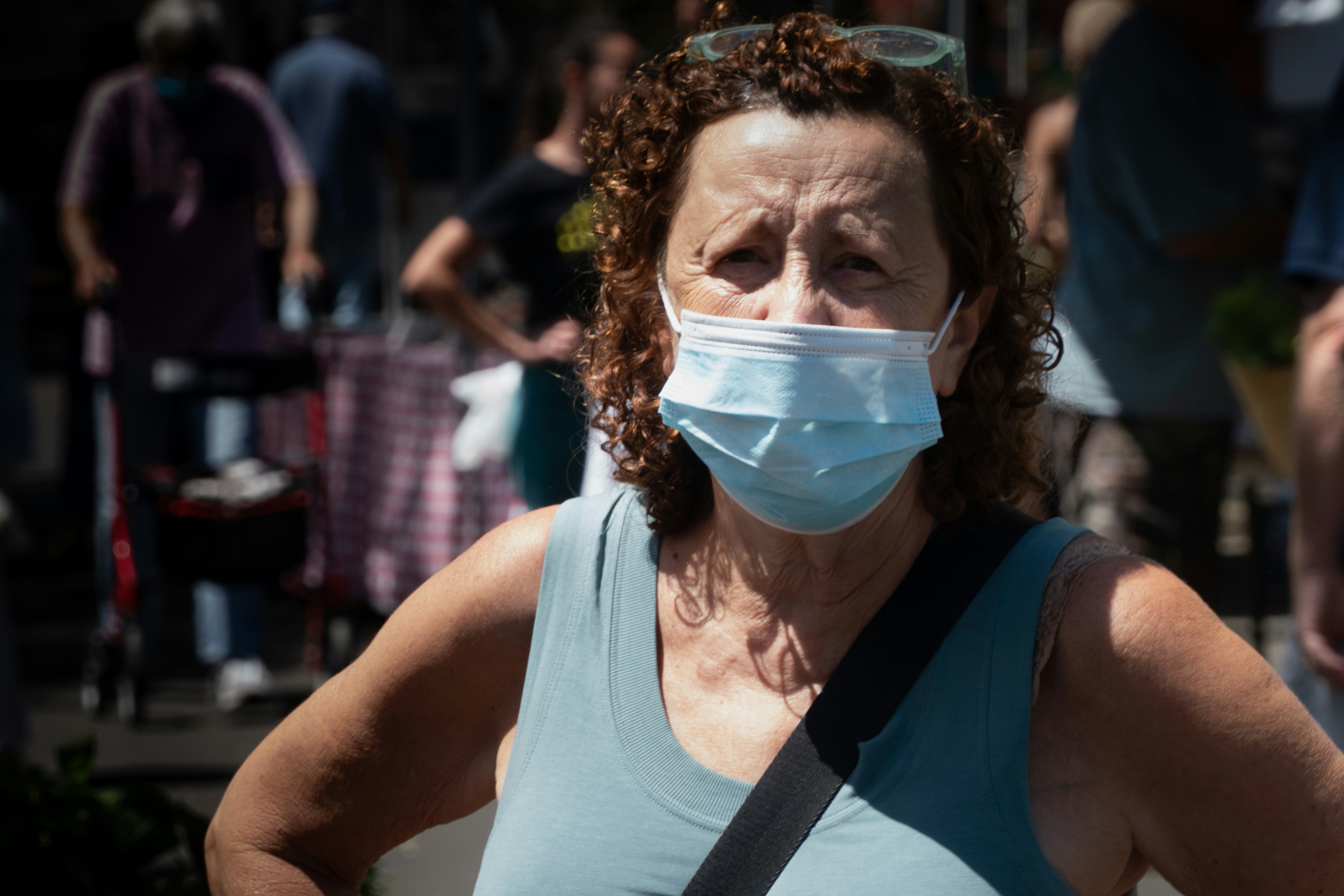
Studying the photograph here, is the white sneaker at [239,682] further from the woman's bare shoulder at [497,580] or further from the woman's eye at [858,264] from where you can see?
the woman's eye at [858,264]

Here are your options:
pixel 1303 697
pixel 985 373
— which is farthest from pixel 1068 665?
pixel 1303 697

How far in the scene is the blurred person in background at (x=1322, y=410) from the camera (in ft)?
8.33

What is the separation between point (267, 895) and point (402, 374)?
13.8ft

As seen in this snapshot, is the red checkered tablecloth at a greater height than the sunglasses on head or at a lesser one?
lesser

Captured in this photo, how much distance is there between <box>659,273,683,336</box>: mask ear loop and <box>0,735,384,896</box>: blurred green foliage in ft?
3.45

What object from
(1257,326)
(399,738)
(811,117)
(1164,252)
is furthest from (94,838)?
(1164,252)

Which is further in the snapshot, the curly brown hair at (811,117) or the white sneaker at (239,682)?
the white sneaker at (239,682)

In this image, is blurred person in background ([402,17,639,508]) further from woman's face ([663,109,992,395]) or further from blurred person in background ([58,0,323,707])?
woman's face ([663,109,992,395])

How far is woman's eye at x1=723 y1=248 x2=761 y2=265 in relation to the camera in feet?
Result: 5.45

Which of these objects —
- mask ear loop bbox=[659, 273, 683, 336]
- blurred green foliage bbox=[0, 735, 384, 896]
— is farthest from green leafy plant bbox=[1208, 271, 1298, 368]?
blurred green foliage bbox=[0, 735, 384, 896]

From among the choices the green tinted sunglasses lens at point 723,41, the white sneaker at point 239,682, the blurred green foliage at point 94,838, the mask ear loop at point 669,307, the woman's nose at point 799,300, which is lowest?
the white sneaker at point 239,682

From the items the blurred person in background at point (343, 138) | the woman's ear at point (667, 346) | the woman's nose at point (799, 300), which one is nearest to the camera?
the woman's nose at point (799, 300)

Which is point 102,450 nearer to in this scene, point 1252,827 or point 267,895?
point 267,895

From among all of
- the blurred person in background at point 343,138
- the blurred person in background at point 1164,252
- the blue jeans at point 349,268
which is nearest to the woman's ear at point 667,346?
the blurred person in background at point 1164,252
